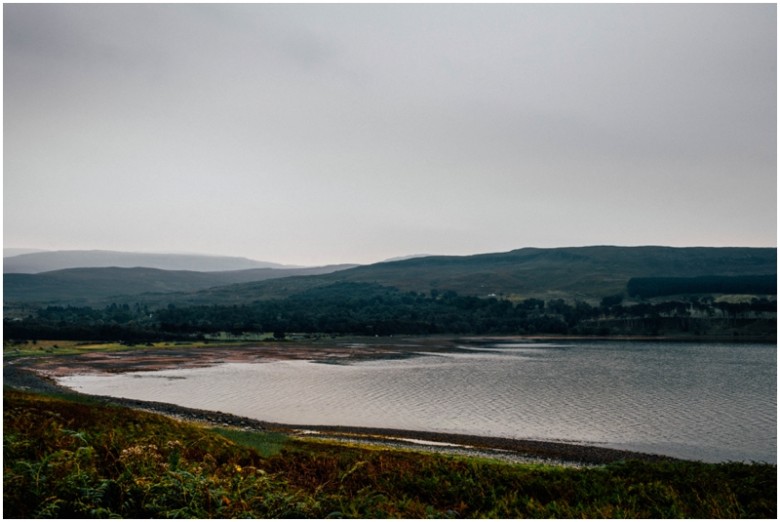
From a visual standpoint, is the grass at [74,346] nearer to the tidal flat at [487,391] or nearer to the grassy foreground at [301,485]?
the tidal flat at [487,391]

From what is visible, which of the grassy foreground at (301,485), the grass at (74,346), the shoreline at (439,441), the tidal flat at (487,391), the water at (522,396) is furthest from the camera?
the grass at (74,346)

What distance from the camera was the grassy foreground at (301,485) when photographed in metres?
11.6

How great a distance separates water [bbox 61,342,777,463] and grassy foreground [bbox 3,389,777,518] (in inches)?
955

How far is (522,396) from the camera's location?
212ft

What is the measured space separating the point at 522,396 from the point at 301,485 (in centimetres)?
5181

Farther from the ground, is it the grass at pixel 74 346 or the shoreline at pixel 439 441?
the shoreline at pixel 439 441

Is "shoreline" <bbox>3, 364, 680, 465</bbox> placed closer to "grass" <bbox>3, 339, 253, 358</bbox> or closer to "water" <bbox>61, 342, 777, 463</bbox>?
"water" <bbox>61, 342, 777, 463</bbox>

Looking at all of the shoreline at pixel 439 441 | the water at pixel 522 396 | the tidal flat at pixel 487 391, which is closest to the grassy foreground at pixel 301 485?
the shoreline at pixel 439 441

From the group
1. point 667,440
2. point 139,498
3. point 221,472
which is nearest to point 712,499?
point 221,472

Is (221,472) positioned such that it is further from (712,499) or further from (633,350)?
(633,350)

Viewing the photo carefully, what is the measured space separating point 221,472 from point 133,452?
7.41 feet

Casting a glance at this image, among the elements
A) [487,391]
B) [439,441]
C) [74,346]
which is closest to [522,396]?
[487,391]

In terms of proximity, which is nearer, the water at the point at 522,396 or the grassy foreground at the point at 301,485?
the grassy foreground at the point at 301,485

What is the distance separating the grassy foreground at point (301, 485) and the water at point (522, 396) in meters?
24.3
